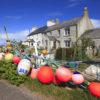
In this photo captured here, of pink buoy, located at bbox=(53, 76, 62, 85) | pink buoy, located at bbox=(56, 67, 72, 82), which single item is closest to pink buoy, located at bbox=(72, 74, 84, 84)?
pink buoy, located at bbox=(56, 67, 72, 82)

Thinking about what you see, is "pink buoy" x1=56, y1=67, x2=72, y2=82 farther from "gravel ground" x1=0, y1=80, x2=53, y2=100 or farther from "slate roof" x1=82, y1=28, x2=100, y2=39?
"slate roof" x1=82, y1=28, x2=100, y2=39

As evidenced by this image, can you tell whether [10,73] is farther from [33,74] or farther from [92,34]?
[92,34]

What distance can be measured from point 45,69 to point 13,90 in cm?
162

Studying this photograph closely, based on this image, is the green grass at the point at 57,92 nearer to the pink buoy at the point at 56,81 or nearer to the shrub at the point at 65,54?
the pink buoy at the point at 56,81

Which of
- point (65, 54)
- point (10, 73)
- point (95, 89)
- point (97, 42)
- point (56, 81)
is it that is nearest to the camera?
point (95, 89)

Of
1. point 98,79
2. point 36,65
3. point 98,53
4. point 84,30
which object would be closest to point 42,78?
point 36,65

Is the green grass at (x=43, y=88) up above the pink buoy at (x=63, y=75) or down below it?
below

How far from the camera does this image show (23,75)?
12.1 metres

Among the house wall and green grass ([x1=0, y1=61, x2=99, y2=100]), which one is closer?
green grass ([x1=0, y1=61, x2=99, y2=100])

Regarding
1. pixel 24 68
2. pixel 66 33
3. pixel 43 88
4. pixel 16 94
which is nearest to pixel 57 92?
pixel 43 88

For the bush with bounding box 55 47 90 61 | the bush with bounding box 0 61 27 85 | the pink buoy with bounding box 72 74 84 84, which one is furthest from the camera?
the bush with bounding box 55 47 90 61

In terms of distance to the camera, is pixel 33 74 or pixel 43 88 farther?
pixel 33 74

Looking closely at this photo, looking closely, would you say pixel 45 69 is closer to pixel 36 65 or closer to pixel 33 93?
pixel 33 93

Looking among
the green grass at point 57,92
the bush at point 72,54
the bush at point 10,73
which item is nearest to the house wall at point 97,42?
the bush at point 72,54
